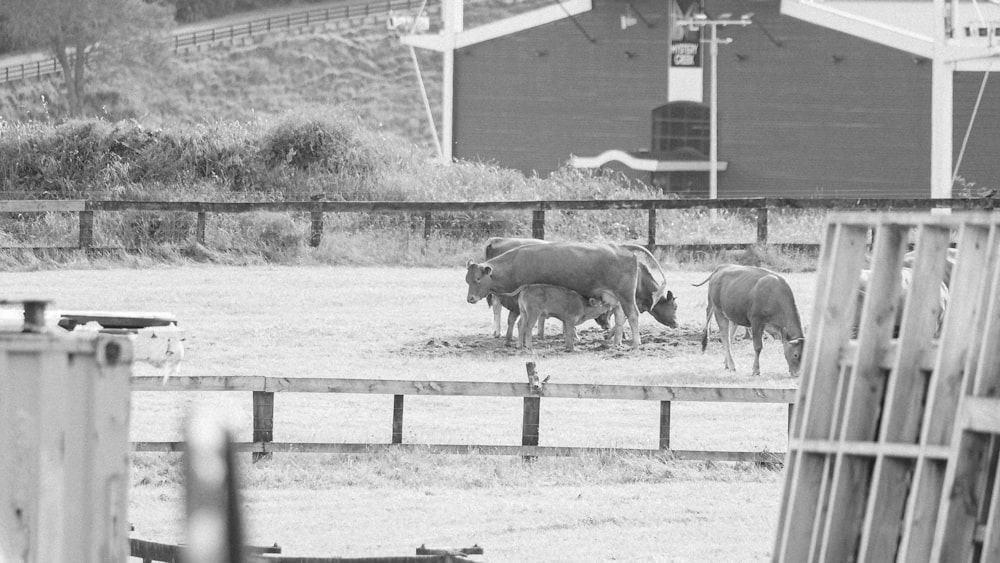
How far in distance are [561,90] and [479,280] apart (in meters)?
25.5

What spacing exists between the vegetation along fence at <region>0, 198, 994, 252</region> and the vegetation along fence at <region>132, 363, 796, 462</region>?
12.3 meters

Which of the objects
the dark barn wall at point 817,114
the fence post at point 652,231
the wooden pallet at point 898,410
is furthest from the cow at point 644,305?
the dark barn wall at point 817,114

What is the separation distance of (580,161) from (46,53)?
4175 centimetres

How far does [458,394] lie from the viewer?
39.1 ft

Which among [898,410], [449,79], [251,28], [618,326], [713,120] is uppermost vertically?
[251,28]

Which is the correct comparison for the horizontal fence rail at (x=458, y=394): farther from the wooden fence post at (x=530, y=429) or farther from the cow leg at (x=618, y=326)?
the cow leg at (x=618, y=326)

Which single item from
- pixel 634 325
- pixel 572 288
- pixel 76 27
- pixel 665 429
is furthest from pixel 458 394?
pixel 76 27

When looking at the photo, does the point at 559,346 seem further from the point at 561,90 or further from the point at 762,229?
the point at 561,90

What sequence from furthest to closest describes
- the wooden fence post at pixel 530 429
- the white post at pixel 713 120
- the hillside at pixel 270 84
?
the hillside at pixel 270 84, the white post at pixel 713 120, the wooden fence post at pixel 530 429

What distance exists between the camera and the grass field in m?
9.80

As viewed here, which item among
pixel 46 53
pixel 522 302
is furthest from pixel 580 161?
pixel 46 53

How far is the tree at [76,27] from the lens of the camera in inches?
2788

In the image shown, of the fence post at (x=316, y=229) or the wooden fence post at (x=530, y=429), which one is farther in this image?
the fence post at (x=316, y=229)

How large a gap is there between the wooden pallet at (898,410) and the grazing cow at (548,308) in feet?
37.2
